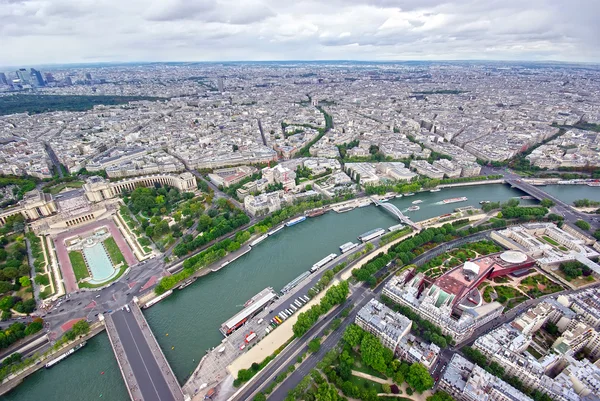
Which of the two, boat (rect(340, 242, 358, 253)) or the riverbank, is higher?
boat (rect(340, 242, 358, 253))

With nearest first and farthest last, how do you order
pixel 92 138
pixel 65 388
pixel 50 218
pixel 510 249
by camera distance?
pixel 65 388
pixel 510 249
pixel 50 218
pixel 92 138

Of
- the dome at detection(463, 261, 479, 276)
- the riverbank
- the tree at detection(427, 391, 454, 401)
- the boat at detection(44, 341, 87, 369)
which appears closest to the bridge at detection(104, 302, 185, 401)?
the riverbank

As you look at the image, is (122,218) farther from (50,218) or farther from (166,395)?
(166,395)

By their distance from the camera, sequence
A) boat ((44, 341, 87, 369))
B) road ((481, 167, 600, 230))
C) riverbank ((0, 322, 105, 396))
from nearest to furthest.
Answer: riverbank ((0, 322, 105, 396)), boat ((44, 341, 87, 369)), road ((481, 167, 600, 230))

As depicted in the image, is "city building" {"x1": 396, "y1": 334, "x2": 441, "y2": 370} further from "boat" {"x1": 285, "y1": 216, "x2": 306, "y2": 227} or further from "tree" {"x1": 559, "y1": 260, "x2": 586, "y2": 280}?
"boat" {"x1": 285, "y1": 216, "x2": 306, "y2": 227}

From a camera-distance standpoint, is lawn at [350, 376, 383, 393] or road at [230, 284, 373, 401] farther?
lawn at [350, 376, 383, 393]

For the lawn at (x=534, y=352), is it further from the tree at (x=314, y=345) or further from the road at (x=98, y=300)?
the road at (x=98, y=300)

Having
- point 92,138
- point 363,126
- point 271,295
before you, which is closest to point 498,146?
point 363,126
